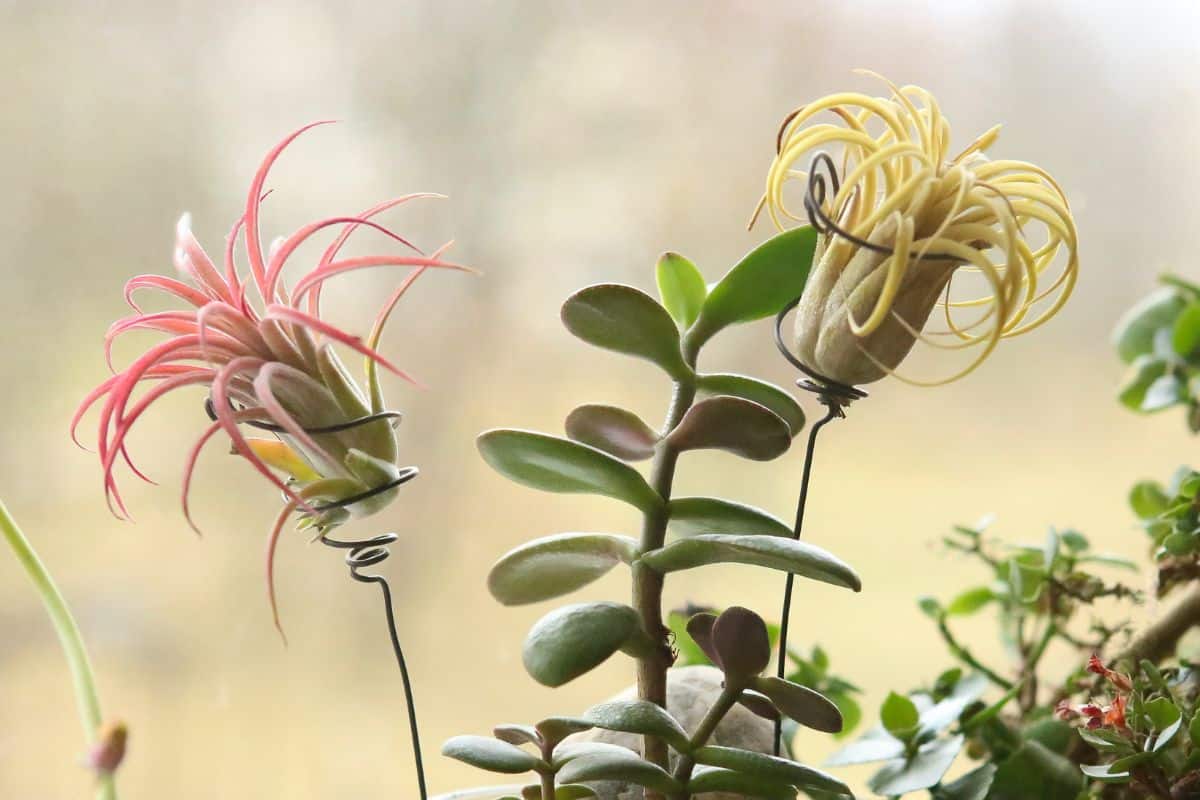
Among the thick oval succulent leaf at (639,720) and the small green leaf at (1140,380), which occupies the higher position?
the small green leaf at (1140,380)

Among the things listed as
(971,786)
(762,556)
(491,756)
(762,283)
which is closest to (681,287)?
(762,283)

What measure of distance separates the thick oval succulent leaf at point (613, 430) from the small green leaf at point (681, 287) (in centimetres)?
6

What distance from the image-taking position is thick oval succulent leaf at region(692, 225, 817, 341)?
1.73 feet

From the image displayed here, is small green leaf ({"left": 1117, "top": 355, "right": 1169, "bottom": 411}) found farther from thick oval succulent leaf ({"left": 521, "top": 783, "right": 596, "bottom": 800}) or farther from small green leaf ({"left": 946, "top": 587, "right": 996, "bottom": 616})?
thick oval succulent leaf ({"left": 521, "top": 783, "right": 596, "bottom": 800})

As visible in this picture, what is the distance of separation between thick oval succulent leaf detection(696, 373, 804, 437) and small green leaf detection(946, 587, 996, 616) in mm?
329

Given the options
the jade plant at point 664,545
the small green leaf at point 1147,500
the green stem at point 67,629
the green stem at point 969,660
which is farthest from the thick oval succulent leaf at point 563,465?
the small green leaf at point 1147,500

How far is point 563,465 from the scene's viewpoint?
1.74 ft

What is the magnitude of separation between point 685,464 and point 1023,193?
1.56 feet

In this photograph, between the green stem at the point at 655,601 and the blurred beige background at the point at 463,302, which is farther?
the blurred beige background at the point at 463,302

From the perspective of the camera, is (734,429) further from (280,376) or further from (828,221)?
(280,376)

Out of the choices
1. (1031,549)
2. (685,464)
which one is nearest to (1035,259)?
(1031,549)

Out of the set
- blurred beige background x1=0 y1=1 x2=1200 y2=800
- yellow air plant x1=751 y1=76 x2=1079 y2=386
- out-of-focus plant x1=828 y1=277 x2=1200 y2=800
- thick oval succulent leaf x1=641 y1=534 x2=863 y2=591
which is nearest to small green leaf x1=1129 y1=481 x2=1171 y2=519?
out-of-focus plant x1=828 y1=277 x2=1200 y2=800

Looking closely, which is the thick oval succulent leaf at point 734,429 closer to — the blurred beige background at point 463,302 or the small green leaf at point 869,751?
the small green leaf at point 869,751

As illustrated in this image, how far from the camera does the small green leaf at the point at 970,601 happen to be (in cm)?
82
